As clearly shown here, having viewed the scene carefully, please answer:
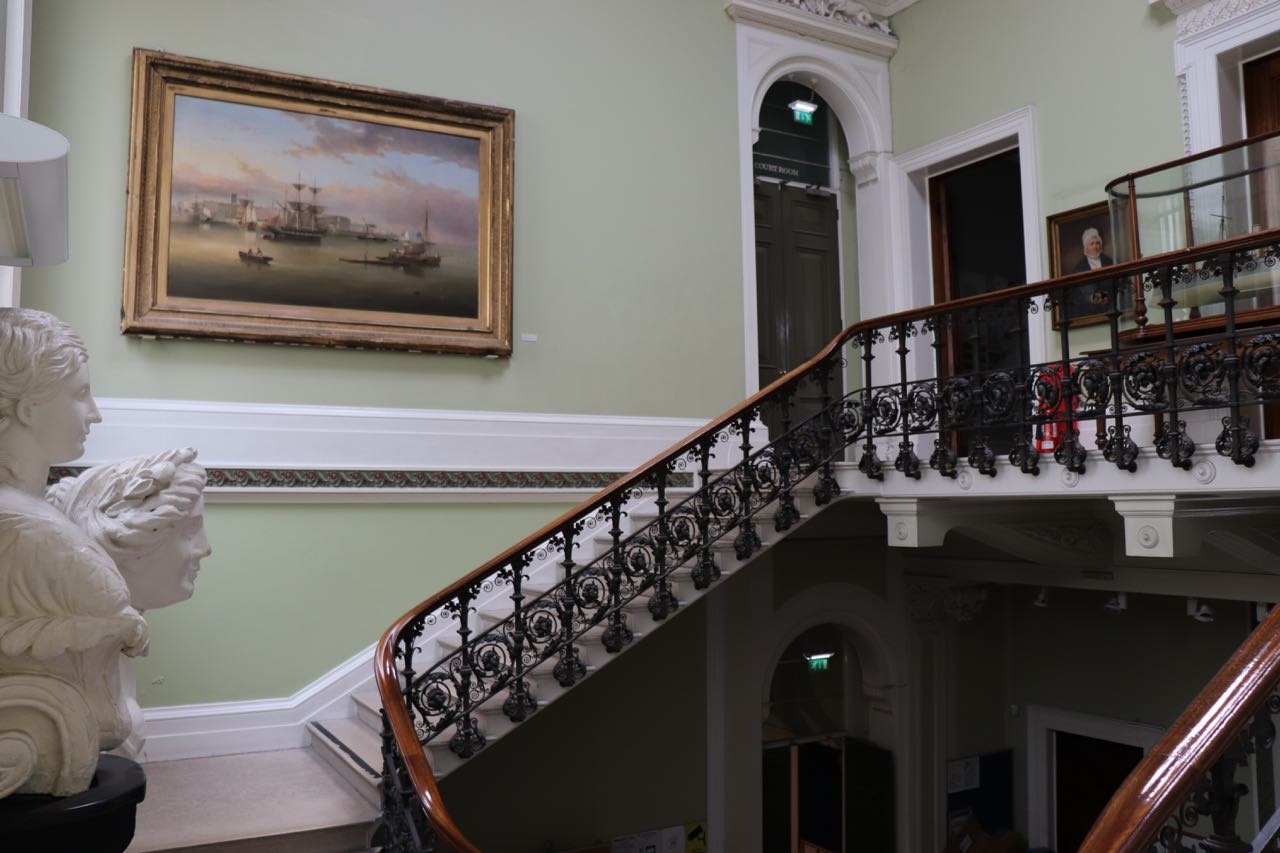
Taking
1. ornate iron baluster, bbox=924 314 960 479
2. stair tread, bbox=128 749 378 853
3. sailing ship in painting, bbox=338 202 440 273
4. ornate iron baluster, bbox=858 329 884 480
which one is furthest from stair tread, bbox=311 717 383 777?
ornate iron baluster, bbox=924 314 960 479

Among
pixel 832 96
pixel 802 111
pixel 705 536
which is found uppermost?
pixel 832 96

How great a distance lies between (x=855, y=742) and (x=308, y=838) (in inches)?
232

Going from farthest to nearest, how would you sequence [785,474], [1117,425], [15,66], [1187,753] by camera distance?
[785,474] → [15,66] → [1117,425] → [1187,753]

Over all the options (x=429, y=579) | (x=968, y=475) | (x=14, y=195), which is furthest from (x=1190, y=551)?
(x=14, y=195)

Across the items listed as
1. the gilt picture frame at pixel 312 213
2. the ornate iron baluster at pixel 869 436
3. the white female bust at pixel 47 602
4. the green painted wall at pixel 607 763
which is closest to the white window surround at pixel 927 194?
the ornate iron baluster at pixel 869 436

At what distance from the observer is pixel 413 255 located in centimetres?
743

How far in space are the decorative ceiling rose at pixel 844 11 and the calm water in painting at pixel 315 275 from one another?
3964 millimetres

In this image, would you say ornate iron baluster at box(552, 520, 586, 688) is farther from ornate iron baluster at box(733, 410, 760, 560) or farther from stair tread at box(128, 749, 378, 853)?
stair tread at box(128, 749, 378, 853)

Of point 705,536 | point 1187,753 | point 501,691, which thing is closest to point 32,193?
point 1187,753

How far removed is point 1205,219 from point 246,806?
5702 mm

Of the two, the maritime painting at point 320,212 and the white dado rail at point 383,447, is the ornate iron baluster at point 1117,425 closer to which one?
the white dado rail at point 383,447

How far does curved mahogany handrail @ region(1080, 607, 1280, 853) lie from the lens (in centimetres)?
189

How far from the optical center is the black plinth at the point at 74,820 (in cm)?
202

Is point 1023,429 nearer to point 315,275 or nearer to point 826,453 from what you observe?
point 826,453
